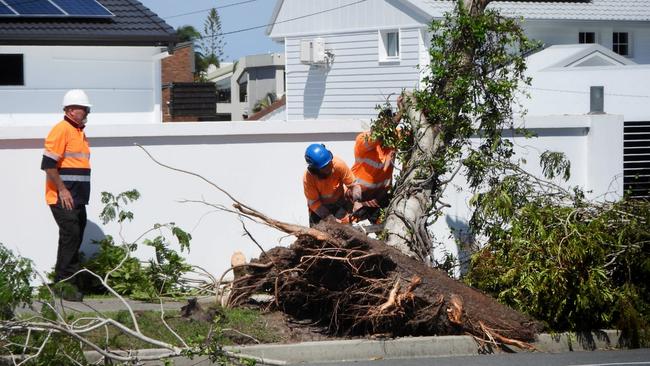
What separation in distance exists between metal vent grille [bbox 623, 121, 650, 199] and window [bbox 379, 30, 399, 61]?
16231mm

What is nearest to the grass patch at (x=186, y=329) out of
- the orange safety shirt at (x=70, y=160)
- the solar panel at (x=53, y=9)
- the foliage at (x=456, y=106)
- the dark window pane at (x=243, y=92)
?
the orange safety shirt at (x=70, y=160)

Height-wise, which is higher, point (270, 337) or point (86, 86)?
point (86, 86)

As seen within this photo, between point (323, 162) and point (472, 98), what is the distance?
5.71 ft

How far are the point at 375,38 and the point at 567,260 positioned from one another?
2259 cm

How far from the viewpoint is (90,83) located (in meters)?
20.4

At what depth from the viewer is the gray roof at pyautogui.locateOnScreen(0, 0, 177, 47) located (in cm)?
1948

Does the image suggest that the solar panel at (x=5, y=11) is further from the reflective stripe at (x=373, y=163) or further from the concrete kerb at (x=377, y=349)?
the concrete kerb at (x=377, y=349)

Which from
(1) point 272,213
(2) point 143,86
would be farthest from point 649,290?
(2) point 143,86

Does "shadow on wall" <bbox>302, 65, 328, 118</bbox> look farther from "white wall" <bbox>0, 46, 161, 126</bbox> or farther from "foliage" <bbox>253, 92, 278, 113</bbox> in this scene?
"foliage" <bbox>253, 92, 278, 113</bbox>

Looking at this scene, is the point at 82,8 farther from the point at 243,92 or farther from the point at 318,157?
the point at 243,92

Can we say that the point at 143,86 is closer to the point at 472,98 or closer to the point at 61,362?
the point at 472,98

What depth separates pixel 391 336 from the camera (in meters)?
9.64

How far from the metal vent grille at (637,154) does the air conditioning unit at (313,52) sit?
18332 mm

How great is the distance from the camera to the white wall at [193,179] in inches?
460
